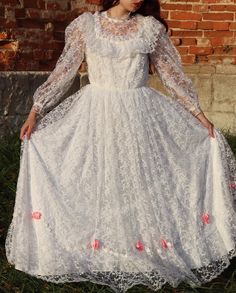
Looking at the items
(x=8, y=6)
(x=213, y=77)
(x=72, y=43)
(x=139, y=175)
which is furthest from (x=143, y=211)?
(x=213, y=77)

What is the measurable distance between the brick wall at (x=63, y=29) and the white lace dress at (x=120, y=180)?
239 centimetres

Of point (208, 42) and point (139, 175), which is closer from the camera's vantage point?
point (139, 175)

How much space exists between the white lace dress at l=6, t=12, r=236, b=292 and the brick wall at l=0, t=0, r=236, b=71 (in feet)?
7.85

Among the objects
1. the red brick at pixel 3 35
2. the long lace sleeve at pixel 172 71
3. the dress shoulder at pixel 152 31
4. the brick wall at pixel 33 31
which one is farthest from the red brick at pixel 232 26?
the dress shoulder at pixel 152 31

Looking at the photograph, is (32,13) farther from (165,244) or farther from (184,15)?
(165,244)

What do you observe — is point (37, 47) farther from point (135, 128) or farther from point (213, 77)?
point (135, 128)

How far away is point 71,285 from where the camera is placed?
4.12 meters

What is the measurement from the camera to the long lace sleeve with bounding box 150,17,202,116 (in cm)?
438

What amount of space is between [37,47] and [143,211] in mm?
3174

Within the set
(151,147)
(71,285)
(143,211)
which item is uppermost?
(151,147)

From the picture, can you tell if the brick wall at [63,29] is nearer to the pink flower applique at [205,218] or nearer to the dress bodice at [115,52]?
the dress bodice at [115,52]

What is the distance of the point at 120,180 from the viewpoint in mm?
4117

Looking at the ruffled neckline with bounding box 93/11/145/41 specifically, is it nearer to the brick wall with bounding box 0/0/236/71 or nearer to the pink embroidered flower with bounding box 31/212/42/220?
the pink embroidered flower with bounding box 31/212/42/220

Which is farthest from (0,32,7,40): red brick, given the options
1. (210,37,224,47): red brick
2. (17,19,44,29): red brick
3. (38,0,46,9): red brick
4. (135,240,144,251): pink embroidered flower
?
(135,240,144,251): pink embroidered flower
